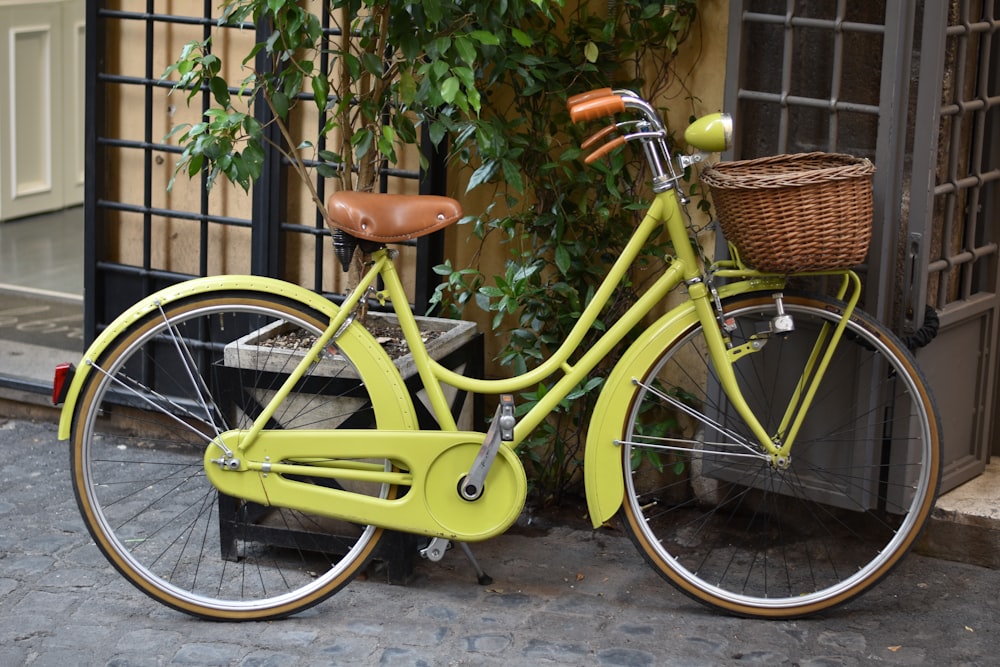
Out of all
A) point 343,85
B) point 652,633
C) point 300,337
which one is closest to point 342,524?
point 300,337

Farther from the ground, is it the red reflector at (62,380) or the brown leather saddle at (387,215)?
the brown leather saddle at (387,215)

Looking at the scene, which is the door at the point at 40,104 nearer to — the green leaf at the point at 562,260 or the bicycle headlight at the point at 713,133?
the green leaf at the point at 562,260

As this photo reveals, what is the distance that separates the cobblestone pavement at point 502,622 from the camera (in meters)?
3.73

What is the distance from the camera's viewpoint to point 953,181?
166 inches

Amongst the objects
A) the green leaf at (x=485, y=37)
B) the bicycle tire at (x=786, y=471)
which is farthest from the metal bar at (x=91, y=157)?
the bicycle tire at (x=786, y=471)

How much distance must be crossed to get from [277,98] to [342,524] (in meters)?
1.37

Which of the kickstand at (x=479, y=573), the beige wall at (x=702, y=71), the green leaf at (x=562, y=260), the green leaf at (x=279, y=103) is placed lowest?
the kickstand at (x=479, y=573)

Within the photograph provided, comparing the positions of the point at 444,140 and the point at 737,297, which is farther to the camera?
the point at 444,140

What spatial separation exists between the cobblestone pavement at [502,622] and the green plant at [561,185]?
600mm

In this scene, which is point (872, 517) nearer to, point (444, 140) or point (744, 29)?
point (744, 29)

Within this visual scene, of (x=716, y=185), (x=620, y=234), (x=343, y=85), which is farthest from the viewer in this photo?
(x=620, y=234)

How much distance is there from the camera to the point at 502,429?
12.5 ft

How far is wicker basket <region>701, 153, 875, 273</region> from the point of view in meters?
3.54

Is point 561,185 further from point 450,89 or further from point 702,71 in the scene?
point 450,89
